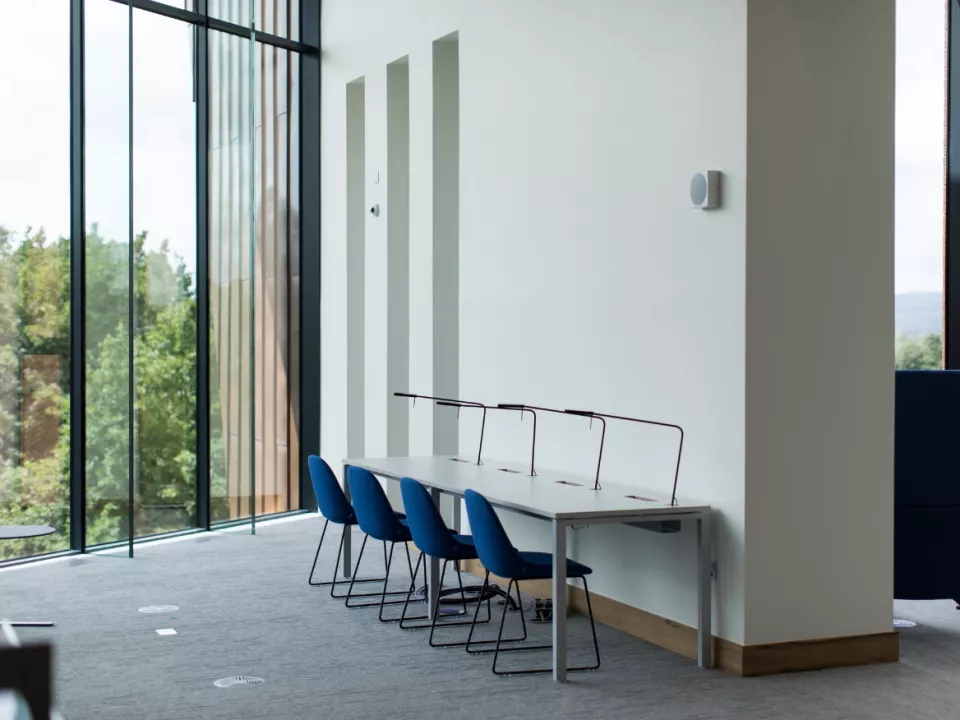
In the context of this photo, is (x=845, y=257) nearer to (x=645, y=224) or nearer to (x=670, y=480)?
(x=645, y=224)

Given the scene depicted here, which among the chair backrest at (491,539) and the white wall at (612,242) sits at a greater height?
the white wall at (612,242)

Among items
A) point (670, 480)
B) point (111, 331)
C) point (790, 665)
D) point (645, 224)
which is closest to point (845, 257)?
point (645, 224)

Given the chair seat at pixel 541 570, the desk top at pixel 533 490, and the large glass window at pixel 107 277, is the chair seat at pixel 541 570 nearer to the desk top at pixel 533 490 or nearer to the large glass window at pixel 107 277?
the desk top at pixel 533 490

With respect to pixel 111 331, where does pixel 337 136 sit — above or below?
above

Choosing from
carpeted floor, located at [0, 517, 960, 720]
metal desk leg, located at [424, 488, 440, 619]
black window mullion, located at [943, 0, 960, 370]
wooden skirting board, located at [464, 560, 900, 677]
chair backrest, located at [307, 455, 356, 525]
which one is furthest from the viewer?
black window mullion, located at [943, 0, 960, 370]

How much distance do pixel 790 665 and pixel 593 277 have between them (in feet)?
6.85

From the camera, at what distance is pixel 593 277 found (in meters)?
5.62

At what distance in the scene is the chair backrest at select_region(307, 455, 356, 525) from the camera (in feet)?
20.1

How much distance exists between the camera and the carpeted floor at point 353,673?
13.5 feet

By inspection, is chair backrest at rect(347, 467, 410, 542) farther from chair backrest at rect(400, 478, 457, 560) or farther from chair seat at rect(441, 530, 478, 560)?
chair seat at rect(441, 530, 478, 560)

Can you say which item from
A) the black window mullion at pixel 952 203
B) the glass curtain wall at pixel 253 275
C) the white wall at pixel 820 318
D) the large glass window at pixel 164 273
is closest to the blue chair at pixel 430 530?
the white wall at pixel 820 318

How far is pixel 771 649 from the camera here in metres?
4.59

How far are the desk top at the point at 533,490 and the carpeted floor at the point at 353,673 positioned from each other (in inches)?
27.2

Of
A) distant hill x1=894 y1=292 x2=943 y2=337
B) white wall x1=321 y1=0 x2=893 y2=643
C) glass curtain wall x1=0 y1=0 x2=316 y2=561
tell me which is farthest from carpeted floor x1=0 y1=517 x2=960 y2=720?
distant hill x1=894 y1=292 x2=943 y2=337
